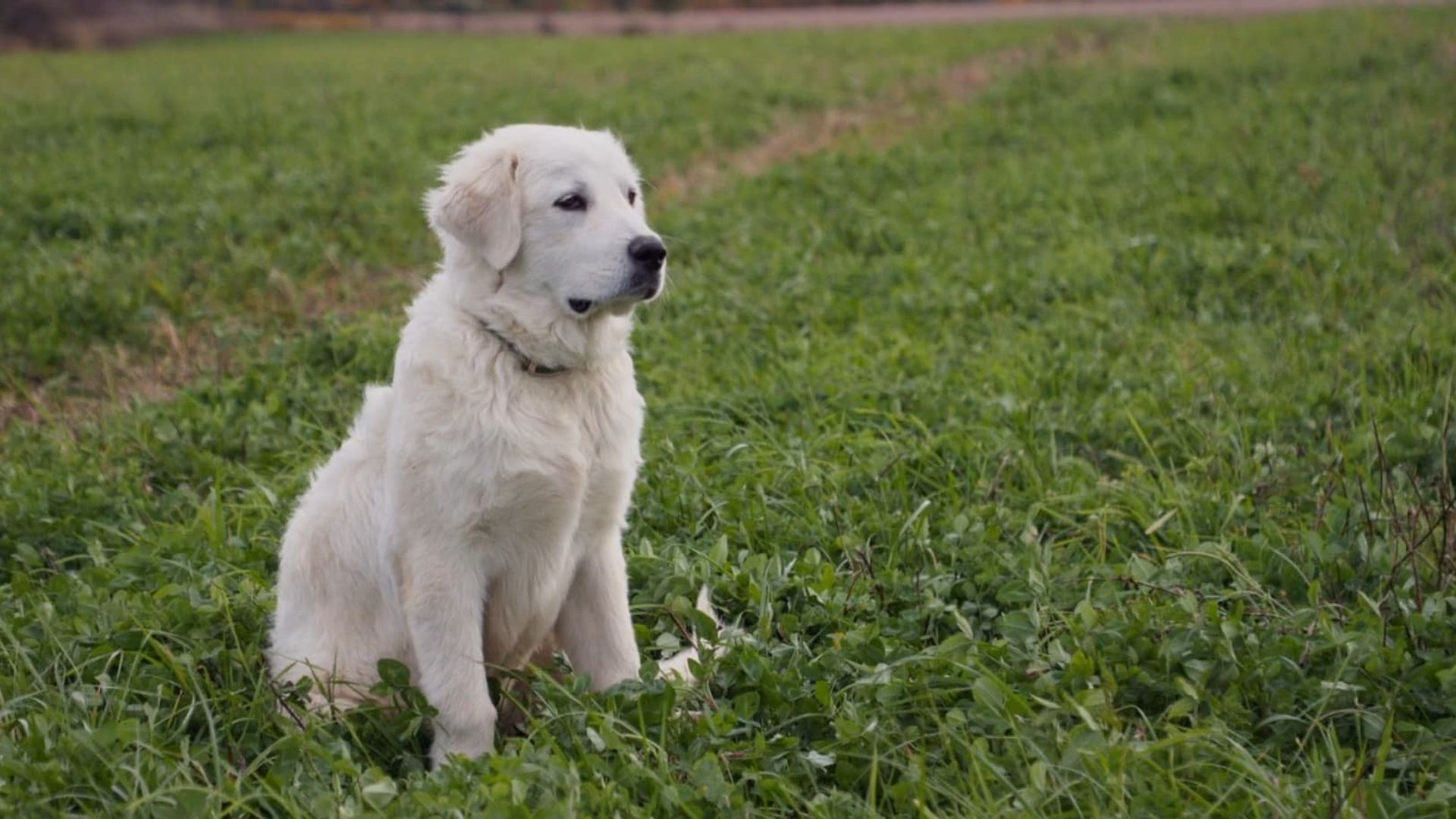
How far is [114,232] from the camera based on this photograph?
27.2 ft

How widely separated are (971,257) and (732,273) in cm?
127

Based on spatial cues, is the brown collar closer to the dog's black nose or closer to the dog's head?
the dog's head

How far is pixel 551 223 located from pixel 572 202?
0.26 ft

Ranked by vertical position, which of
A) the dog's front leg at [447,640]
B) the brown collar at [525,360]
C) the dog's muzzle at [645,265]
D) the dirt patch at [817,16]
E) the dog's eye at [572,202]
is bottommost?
the dirt patch at [817,16]

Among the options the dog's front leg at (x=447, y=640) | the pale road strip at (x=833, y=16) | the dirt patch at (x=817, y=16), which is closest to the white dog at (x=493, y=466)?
the dog's front leg at (x=447, y=640)

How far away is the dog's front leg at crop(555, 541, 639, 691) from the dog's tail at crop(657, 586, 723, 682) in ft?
0.38

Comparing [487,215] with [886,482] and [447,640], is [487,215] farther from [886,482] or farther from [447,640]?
[886,482]

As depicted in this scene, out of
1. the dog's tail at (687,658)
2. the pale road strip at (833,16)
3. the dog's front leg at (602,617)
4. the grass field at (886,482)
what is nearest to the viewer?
the grass field at (886,482)

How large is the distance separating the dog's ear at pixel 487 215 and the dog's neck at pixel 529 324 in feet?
0.23

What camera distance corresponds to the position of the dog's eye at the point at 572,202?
347 cm

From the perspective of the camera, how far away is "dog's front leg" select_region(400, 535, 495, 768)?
317 centimetres

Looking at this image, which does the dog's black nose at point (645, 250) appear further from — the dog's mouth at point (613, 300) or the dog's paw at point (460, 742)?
the dog's paw at point (460, 742)

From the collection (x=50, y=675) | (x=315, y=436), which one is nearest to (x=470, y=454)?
(x=50, y=675)

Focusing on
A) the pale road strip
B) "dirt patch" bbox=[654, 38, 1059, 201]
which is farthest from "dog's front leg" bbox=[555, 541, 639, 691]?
the pale road strip
